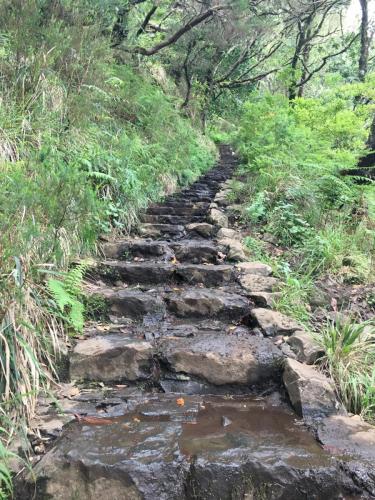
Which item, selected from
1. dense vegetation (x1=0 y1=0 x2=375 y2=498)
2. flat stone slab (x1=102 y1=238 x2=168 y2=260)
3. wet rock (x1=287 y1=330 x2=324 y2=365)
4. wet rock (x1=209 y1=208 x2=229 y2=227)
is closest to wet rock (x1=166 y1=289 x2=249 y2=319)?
dense vegetation (x1=0 y1=0 x2=375 y2=498)

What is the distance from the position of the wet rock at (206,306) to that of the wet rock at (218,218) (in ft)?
7.75

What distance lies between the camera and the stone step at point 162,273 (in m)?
4.43

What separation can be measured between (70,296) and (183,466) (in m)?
1.62

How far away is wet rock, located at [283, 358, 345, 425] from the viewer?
2.70 m

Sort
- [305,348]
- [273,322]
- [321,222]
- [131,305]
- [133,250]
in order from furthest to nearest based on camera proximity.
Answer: [321,222], [133,250], [131,305], [273,322], [305,348]

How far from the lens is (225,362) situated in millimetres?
3094

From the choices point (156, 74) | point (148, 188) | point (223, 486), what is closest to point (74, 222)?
point (223, 486)

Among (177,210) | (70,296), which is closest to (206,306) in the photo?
(70,296)

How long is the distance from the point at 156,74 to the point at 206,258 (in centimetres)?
928

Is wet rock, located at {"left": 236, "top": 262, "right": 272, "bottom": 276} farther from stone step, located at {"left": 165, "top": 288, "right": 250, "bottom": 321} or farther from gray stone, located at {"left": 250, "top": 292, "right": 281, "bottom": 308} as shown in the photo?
stone step, located at {"left": 165, "top": 288, "right": 250, "bottom": 321}

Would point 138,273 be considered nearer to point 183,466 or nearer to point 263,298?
point 263,298

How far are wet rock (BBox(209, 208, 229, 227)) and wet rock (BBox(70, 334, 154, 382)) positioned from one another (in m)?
3.33

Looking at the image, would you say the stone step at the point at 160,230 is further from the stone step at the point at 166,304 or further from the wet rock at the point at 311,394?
the wet rock at the point at 311,394

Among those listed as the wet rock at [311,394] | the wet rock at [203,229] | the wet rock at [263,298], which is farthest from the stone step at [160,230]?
the wet rock at [311,394]
